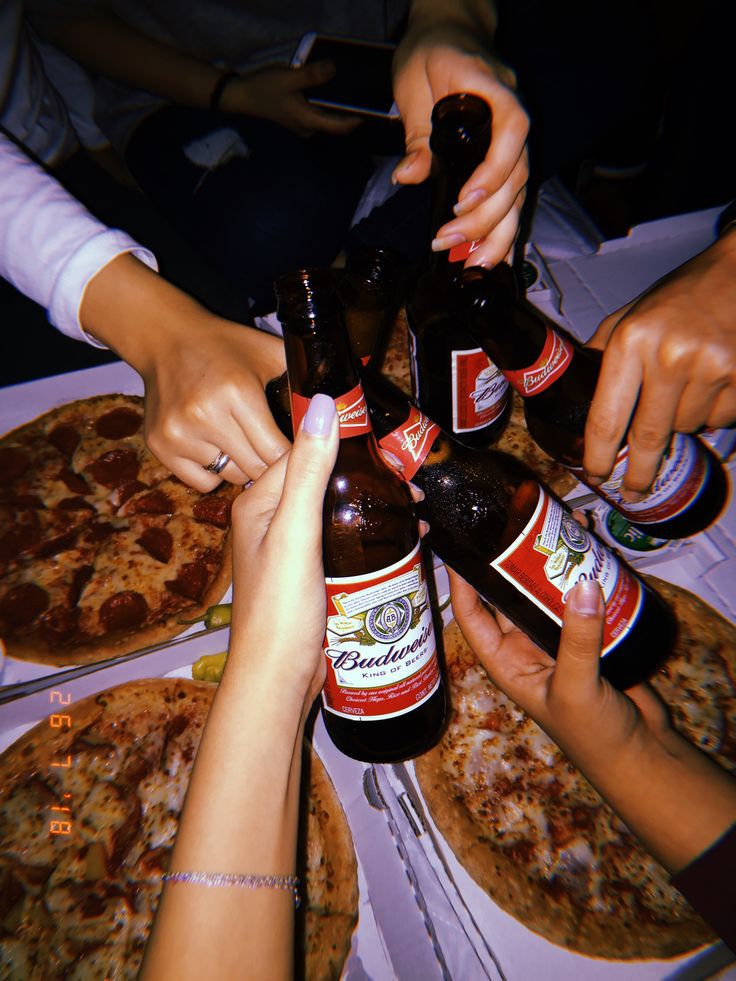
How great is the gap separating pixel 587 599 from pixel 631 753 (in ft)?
0.87

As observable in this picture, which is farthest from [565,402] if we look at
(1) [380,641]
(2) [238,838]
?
(2) [238,838]

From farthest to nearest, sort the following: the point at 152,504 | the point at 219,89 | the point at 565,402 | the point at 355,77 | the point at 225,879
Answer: the point at 219,89 → the point at 355,77 → the point at 152,504 → the point at 565,402 → the point at 225,879

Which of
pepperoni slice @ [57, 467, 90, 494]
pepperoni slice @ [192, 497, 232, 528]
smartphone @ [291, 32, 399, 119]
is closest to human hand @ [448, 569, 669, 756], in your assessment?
pepperoni slice @ [192, 497, 232, 528]

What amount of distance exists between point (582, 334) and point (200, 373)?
107 centimetres

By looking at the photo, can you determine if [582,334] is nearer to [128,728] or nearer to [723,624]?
[723,624]

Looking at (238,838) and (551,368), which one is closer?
(238,838)

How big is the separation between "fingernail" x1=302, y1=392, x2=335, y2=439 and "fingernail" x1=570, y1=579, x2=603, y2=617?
41cm

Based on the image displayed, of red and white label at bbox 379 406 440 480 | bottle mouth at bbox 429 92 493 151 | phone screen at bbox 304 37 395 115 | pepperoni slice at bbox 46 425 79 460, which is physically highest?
Answer: phone screen at bbox 304 37 395 115

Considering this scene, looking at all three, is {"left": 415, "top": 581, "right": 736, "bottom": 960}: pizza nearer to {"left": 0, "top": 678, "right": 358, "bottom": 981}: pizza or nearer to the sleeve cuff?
{"left": 0, "top": 678, "right": 358, "bottom": 981}: pizza

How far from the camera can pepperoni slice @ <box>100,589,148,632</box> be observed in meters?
1.27

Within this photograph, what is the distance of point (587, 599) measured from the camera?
750 millimetres

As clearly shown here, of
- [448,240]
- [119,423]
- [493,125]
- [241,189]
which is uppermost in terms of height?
[493,125]

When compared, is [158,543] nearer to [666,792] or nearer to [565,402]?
[565,402]

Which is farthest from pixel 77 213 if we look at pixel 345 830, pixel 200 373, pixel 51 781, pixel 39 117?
pixel 345 830
